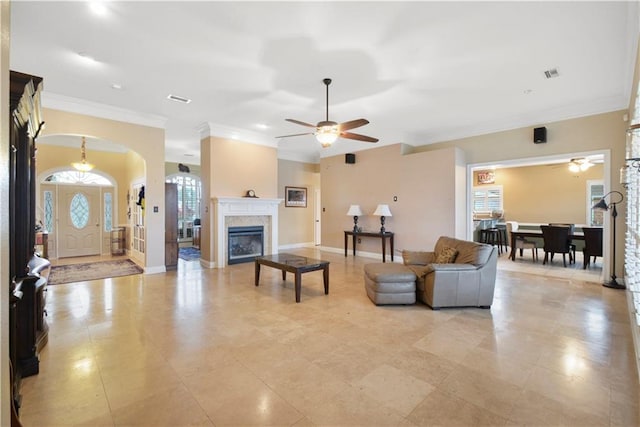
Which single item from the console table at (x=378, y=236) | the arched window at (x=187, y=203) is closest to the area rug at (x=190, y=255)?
the arched window at (x=187, y=203)

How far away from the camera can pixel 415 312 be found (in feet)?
12.2

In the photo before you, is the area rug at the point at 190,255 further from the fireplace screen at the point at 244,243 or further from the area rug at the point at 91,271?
the fireplace screen at the point at 244,243

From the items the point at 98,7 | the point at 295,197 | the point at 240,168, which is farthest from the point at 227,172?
the point at 98,7

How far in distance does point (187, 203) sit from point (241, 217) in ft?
15.1

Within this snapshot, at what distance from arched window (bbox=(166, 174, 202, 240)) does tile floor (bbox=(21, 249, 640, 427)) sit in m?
6.30

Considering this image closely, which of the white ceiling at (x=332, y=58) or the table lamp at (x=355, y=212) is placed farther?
the table lamp at (x=355, y=212)

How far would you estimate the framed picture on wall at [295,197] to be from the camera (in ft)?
31.2

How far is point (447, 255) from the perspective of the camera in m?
4.18

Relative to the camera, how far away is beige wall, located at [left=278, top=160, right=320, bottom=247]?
9.43 meters

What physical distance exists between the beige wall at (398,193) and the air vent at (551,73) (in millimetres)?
2362

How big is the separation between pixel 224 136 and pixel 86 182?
471 centimetres

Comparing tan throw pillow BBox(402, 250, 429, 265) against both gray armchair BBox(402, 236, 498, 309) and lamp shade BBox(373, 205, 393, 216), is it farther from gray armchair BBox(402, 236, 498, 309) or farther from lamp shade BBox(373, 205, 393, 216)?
lamp shade BBox(373, 205, 393, 216)

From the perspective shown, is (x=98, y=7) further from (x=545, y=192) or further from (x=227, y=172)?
(x=545, y=192)

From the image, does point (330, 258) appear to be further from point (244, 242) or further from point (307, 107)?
point (307, 107)
